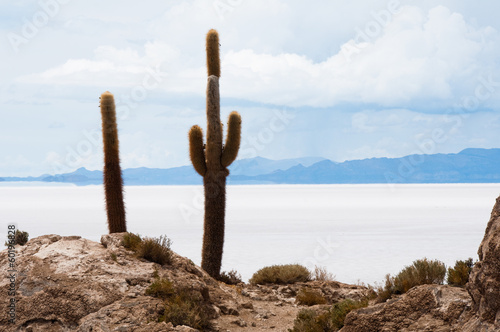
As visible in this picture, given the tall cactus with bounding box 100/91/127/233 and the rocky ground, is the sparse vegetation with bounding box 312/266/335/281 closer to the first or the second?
the rocky ground

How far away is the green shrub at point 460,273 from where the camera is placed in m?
8.13

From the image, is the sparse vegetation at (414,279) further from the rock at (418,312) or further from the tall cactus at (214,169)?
the tall cactus at (214,169)

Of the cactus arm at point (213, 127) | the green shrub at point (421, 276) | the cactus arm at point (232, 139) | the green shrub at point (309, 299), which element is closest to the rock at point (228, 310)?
the green shrub at point (309, 299)

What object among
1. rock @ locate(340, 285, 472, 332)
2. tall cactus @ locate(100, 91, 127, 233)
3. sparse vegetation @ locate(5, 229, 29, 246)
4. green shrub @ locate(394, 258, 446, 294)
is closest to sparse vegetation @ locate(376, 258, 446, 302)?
green shrub @ locate(394, 258, 446, 294)

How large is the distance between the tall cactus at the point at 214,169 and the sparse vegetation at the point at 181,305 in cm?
484

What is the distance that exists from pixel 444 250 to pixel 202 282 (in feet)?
52.2

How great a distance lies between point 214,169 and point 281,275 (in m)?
3.48

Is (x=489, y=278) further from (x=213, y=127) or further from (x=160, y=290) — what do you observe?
(x=213, y=127)

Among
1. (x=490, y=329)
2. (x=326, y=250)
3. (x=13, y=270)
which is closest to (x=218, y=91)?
(x=326, y=250)

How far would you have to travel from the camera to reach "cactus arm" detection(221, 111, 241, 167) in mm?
15711

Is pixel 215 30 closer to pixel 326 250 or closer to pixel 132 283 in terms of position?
pixel 326 250

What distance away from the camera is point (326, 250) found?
48.1ft

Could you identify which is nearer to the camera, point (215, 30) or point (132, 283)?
point (132, 283)

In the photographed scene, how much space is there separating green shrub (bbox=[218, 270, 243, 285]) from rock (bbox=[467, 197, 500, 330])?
961 cm
